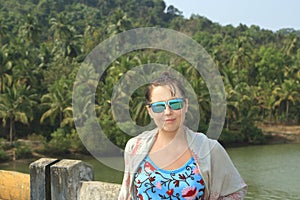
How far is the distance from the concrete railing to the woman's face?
990mm

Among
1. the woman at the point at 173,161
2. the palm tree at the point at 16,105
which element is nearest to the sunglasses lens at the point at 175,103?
the woman at the point at 173,161

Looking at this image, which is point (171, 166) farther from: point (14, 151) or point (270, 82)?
point (270, 82)

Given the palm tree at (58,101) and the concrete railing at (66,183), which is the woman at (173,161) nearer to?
the concrete railing at (66,183)

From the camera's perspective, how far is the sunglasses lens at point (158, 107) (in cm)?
178

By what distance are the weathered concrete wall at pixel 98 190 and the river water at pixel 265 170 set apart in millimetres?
13782

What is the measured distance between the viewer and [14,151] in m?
23.4

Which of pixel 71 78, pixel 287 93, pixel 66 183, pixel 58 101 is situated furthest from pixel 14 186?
pixel 287 93

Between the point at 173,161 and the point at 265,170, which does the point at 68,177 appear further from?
the point at 265,170

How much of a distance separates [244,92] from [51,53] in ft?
42.5

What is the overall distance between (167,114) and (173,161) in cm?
18

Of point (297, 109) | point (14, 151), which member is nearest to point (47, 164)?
point (14, 151)

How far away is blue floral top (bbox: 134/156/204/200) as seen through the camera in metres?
1.72

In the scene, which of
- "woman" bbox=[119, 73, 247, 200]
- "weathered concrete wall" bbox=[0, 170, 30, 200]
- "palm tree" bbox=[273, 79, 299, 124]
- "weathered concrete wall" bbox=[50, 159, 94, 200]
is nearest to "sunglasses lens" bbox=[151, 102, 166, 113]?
"woman" bbox=[119, 73, 247, 200]

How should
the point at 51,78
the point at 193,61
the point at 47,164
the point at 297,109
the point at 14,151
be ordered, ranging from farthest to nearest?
the point at 297,109 → the point at 51,78 → the point at 14,151 → the point at 47,164 → the point at 193,61
